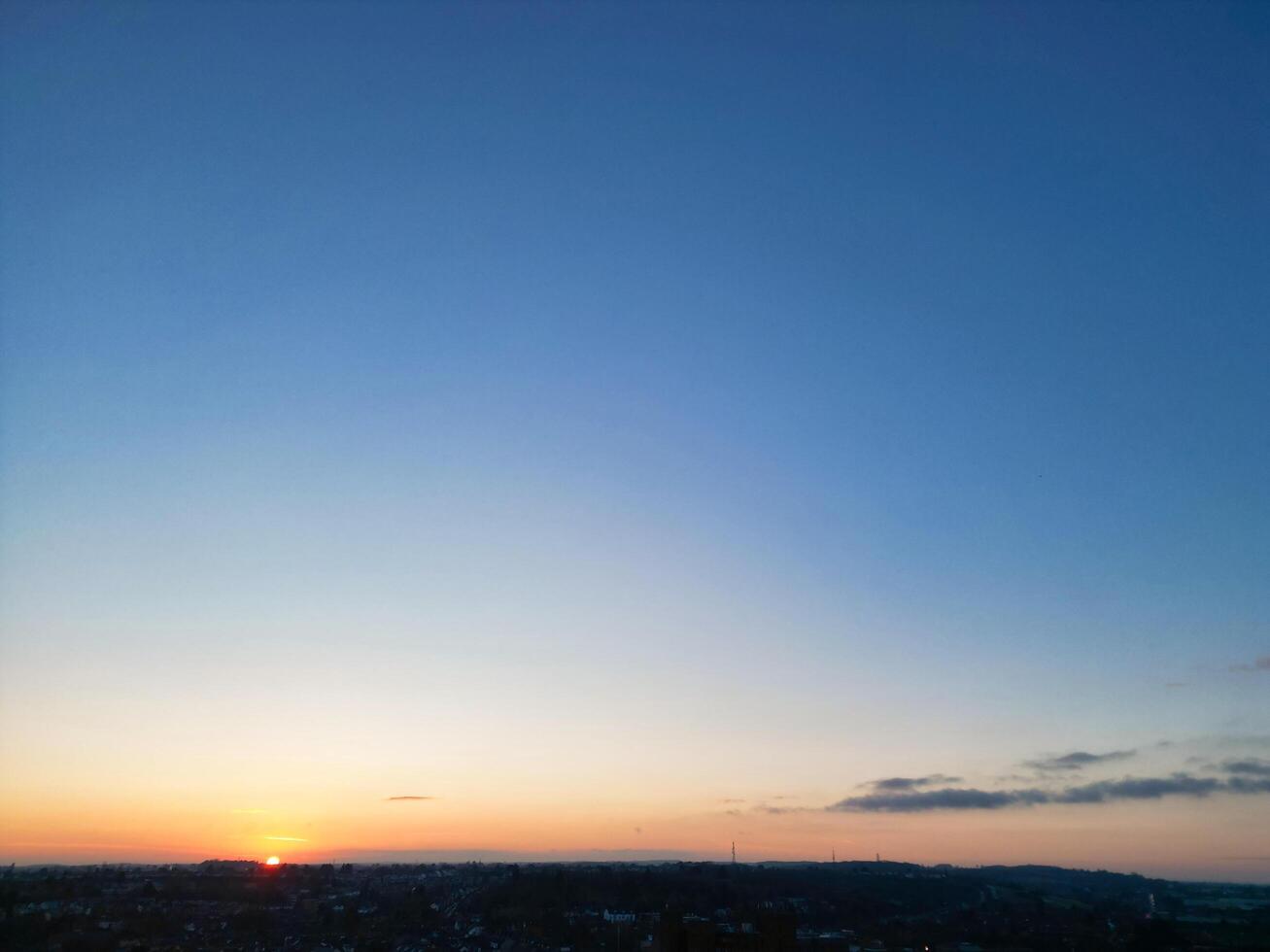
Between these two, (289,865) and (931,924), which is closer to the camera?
(931,924)

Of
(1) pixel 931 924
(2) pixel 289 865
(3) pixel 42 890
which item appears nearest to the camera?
(3) pixel 42 890

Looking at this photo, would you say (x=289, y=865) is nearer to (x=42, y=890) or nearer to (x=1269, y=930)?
(x=42, y=890)

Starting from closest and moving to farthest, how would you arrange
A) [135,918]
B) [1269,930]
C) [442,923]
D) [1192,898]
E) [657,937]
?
[657,937] → [135,918] → [1269,930] → [442,923] → [1192,898]

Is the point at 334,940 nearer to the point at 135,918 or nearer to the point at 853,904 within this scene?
the point at 135,918

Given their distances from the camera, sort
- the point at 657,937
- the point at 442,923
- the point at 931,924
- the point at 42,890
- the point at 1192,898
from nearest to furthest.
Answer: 1. the point at 657,937
2. the point at 42,890
3. the point at 442,923
4. the point at 931,924
5. the point at 1192,898

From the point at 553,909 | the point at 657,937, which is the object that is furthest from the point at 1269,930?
the point at 657,937

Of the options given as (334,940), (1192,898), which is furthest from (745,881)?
(334,940)
